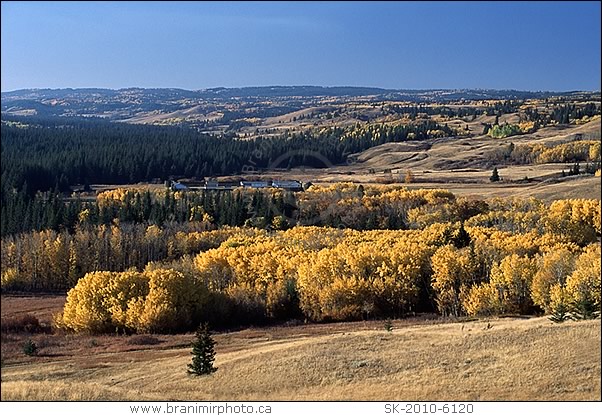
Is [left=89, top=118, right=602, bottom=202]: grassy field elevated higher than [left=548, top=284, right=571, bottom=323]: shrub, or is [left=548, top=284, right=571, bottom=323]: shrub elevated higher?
[left=89, top=118, right=602, bottom=202]: grassy field

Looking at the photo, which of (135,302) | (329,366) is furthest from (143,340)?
(329,366)

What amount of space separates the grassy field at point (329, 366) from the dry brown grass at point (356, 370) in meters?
0.02

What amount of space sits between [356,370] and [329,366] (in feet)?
1.80

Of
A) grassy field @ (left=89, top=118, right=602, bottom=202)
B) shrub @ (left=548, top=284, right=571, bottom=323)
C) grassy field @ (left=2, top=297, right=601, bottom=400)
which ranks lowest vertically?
shrub @ (left=548, top=284, right=571, bottom=323)

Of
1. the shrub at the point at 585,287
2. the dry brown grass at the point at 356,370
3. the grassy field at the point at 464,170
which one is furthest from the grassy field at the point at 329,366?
the grassy field at the point at 464,170

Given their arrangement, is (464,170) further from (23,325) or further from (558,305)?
(23,325)

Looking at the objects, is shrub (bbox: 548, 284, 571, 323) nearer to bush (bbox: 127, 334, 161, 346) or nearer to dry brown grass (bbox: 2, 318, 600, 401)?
dry brown grass (bbox: 2, 318, 600, 401)

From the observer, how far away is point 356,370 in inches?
471

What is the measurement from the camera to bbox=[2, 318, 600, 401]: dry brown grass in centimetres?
988

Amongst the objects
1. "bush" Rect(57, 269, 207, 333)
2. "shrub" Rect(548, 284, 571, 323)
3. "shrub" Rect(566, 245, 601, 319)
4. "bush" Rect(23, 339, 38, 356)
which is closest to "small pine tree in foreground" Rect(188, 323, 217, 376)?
"bush" Rect(23, 339, 38, 356)

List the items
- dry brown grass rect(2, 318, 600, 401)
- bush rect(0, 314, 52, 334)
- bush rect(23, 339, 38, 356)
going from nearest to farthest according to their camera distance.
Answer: dry brown grass rect(2, 318, 600, 401) → bush rect(23, 339, 38, 356) → bush rect(0, 314, 52, 334)

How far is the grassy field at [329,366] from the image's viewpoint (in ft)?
32.5

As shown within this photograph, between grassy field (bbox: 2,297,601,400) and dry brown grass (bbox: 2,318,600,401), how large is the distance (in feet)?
0.06
